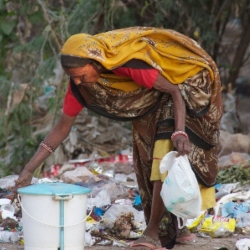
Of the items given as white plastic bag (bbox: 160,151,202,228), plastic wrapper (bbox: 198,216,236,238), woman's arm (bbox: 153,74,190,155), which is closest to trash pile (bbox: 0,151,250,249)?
plastic wrapper (bbox: 198,216,236,238)

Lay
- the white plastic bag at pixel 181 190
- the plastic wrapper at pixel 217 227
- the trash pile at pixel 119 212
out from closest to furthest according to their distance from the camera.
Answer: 1. the white plastic bag at pixel 181 190
2. the trash pile at pixel 119 212
3. the plastic wrapper at pixel 217 227

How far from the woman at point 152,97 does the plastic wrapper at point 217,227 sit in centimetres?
55

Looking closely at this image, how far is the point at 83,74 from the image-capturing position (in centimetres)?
418

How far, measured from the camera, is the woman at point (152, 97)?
164 inches

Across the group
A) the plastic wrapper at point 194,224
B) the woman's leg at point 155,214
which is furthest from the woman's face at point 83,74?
the plastic wrapper at point 194,224

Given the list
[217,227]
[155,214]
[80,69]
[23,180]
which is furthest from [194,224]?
[80,69]

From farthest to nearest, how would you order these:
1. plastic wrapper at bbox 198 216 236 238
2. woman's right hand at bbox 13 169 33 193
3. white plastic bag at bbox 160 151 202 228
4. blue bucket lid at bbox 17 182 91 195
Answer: plastic wrapper at bbox 198 216 236 238
woman's right hand at bbox 13 169 33 193
white plastic bag at bbox 160 151 202 228
blue bucket lid at bbox 17 182 91 195

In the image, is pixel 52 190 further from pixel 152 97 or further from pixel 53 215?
pixel 152 97

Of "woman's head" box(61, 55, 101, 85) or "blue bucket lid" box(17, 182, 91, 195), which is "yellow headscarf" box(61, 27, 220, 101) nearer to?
"woman's head" box(61, 55, 101, 85)

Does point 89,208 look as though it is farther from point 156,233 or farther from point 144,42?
point 144,42

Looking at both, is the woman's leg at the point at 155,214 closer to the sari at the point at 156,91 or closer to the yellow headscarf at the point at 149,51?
the sari at the point at 156,91

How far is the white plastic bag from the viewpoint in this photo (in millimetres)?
4047

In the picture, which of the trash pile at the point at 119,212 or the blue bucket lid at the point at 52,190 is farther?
the trash pile at the point at 119,212

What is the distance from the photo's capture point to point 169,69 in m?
4.27
